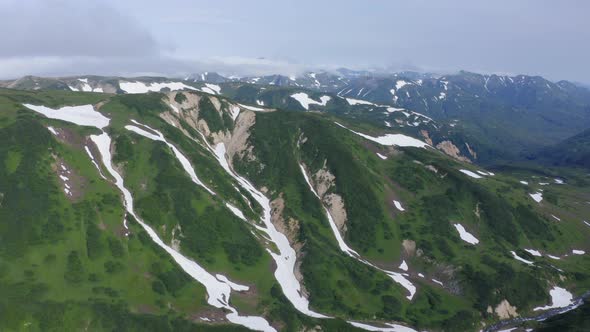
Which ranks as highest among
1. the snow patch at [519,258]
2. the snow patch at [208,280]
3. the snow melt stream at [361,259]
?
the snow patch at [208,280]

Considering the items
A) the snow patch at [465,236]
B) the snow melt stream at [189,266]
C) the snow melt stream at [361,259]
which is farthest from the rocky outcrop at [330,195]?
the snow melt stream at [189,266]

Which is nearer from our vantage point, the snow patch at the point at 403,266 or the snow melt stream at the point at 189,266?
the snow melt stream at the point at 189,266

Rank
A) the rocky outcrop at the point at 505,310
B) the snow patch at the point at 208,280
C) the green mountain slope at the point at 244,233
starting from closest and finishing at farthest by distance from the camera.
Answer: the green mountain slope at the point at 244,233 < the snow patch at the point at 208,280 < the rocky outcrop at the point at 505,310

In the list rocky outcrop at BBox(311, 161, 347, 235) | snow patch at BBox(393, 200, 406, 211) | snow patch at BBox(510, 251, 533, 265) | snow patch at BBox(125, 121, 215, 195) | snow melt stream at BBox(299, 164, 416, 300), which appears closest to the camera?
snow melt stream at BBox(299, 164, 416, 300)

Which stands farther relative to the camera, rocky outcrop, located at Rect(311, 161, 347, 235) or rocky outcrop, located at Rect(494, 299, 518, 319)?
rocky outcrop, located at Rect(311, 161, 347, 235)

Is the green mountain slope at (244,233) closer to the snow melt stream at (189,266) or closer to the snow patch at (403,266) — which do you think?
the snow patch at (403,266)

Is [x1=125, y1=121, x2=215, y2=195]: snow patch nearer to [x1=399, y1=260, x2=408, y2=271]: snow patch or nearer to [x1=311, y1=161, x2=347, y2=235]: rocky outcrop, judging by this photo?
[x1=311, y1=161, x2=347, y2=235]: rocky outcrop

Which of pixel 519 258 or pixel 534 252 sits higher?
pixel 519 258

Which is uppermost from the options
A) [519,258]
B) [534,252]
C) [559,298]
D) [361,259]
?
[361,259]

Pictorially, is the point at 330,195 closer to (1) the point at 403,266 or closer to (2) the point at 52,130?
(1) the point at 403,266

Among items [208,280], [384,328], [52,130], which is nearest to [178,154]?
[52,130]

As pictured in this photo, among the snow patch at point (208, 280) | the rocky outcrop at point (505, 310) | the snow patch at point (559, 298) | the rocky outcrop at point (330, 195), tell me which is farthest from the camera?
the rocky outcrop at point (330, 195)

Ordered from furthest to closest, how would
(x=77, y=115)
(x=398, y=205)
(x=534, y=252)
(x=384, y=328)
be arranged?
(x=398, y=205) → (x=77, y=115) → (x=534, y=252) → (x=384, y=328)

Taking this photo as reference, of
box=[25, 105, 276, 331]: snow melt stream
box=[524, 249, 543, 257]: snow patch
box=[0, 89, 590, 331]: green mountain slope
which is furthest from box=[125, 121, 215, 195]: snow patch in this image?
box=[524, 249, 543, 257]: snow patch
